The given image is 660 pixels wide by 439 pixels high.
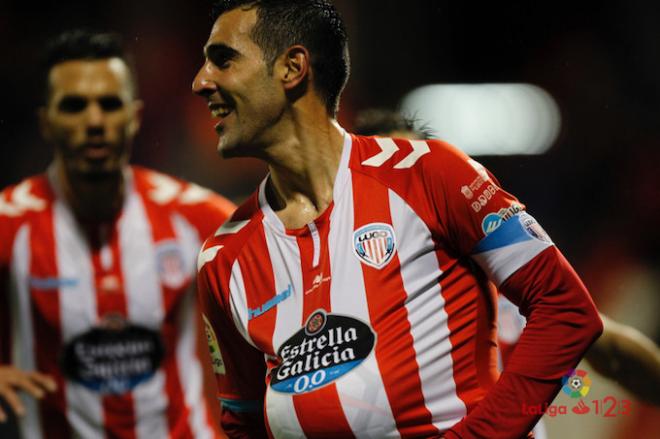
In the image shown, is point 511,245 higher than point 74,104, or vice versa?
point 74,104

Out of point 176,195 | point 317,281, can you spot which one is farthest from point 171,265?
point 317,281

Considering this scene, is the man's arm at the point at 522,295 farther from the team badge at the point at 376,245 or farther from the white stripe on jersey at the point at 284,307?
the white stripe on jersey at the point at 284,307

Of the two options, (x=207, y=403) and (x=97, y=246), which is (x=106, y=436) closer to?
(x=207, y=403)

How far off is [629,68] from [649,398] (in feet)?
2.81

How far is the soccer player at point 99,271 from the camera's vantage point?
8.38 ft

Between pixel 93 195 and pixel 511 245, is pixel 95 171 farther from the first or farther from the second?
pixel 511 245

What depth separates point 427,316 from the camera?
154cm

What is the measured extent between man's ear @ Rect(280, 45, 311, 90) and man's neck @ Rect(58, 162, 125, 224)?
110 centimetres

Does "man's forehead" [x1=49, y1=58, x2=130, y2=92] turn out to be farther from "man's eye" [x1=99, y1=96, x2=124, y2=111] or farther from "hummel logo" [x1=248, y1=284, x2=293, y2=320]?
"hummel logo" [x1=248, y1=284, x2=293, y2=320]

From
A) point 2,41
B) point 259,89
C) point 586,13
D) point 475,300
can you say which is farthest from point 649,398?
point 2,41

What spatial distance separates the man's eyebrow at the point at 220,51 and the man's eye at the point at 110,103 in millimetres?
943

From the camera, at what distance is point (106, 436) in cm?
257

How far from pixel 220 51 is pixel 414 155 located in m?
0.40

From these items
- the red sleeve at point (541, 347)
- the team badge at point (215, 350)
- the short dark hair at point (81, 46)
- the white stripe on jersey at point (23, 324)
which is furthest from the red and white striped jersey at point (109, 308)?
the red sleeve at point (541, 347)
